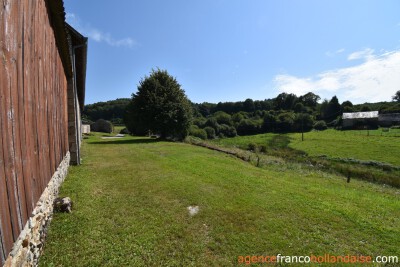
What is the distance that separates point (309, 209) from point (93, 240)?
5871 mm

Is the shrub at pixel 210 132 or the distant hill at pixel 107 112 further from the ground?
the distant hill at pixel 107 112

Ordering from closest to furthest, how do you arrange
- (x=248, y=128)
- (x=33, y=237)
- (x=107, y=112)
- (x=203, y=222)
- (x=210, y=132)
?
(x=33, y=237) < (x=203, y=222) < (x=210, y=132) < (x=248, y=128) < (x=107, y=112)

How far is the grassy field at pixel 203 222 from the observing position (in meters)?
4.48

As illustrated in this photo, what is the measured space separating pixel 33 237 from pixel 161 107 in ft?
71.3

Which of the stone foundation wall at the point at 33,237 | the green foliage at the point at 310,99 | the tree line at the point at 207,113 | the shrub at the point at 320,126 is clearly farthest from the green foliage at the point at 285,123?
the stone foundation wall at the point at 33,237

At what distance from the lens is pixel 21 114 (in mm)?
3389

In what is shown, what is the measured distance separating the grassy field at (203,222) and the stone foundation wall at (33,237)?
10.0 inches

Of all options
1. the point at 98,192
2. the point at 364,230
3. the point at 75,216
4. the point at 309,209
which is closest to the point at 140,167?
the point at 98,192

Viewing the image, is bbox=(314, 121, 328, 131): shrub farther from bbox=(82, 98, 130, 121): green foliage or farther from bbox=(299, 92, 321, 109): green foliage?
bbox=(82, 98, 130, 121): green foliage

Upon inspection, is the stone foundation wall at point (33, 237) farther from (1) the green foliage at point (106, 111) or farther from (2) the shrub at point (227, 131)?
(1) the green foliage at point (106, 111)

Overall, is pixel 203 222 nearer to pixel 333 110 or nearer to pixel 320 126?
pixel 320 126

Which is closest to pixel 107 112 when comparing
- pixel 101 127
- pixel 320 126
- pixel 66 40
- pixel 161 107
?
pixel 101 127

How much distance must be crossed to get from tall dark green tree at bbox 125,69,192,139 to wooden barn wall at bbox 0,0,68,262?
19.7 m

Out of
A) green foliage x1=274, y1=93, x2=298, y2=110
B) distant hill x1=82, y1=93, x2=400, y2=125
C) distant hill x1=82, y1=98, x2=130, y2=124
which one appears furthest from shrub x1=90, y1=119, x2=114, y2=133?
green foliage x1=274, y1=93, x2=298, y2=110
